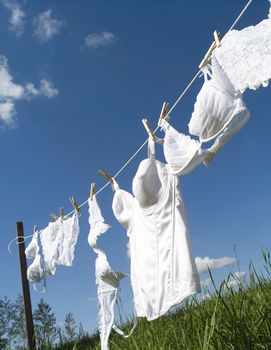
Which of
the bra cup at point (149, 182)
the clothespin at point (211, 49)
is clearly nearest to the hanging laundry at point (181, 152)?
the bra cup at point (149, 182)

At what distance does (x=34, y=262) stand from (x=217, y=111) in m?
3.34

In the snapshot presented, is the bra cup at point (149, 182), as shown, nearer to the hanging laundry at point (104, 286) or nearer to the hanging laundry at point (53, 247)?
the hanging laundry at point (104, 286)

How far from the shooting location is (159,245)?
9.24 feet

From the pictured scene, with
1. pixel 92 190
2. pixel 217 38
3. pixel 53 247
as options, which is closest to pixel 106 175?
pixel 92 190

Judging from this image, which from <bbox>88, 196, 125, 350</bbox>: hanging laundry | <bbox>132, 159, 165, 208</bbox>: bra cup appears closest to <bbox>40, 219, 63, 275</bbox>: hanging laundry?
<bbox>88, 196, 125, 350</bbox>: hanging laundry

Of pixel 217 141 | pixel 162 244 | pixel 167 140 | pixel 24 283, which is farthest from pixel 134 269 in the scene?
pixel 24 283

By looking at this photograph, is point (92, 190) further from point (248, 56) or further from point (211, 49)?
point (248, 56)

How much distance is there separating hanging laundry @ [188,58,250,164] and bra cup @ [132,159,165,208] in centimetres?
56

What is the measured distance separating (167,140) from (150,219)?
520mm

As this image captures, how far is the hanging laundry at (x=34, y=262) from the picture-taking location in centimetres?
496

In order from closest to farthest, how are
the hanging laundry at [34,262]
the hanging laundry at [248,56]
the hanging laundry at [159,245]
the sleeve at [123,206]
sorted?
1. the hanging laundry at [248,56]
2. the hanging laundry at [159,245]
3. the sleeve at [123,206]
4. the hanging laundry at [34,262]

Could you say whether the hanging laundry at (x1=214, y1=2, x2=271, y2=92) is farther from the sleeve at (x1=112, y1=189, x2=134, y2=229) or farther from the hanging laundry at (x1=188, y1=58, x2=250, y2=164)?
the sleeve at (x1=112, y1=189, x2=134, y2=229)

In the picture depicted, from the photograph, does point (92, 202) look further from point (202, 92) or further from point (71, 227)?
point (202, 92)

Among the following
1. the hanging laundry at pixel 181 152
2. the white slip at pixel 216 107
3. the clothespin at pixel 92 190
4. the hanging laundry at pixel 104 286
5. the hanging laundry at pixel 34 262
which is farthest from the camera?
the hanging laundry at pixel 34 262
